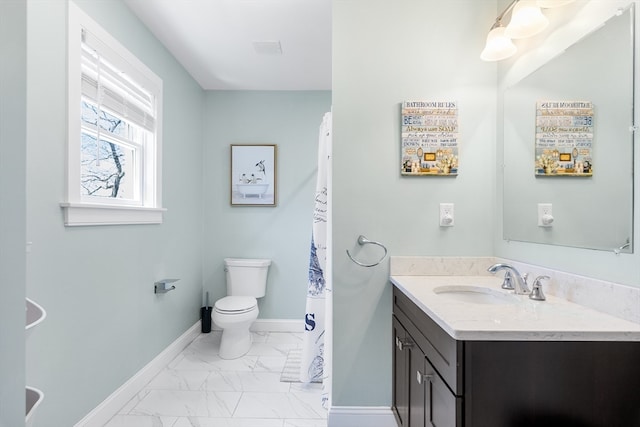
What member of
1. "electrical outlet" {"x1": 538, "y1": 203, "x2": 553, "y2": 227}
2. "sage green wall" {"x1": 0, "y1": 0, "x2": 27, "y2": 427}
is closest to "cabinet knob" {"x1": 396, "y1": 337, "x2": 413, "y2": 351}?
"electrical outlet" {"x1": 538, "y1": 203, "x2": 553, "y2": 227}

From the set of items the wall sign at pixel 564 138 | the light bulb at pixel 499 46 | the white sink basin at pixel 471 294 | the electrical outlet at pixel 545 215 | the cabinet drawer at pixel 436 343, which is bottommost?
the cabinet drawer at pixel 436 343

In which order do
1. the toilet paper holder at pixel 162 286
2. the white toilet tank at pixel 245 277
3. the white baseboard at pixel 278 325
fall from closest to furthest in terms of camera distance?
the toilet paper holder at pixel 162 286
the white toilet tank at pixel 245 277
the white baseboard at pixel 278 325

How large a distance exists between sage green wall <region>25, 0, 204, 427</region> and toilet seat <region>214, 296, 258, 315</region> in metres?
0.40

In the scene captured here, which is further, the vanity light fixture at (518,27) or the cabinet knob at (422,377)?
the vanity light fixture at (518,27)

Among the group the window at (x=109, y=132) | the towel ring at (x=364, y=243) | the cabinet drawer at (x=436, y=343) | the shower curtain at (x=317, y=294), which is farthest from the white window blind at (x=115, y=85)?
the cabinet drawer at (x=436, y=343)

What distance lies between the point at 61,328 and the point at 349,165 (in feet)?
5.35

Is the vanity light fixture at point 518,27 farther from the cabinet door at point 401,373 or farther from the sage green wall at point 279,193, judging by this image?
the sage green wall at point 279,193

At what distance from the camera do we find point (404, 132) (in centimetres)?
167

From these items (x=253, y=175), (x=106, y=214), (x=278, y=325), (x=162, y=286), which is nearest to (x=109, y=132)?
(x=106, y=214)

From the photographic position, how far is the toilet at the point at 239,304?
248 cm

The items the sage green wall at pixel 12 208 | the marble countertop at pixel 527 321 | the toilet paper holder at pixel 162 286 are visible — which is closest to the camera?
the sage green wall at pixel 12 208

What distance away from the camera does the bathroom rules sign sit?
167cm

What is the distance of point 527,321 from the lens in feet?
3.04

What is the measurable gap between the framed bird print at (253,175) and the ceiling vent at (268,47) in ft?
3.01
